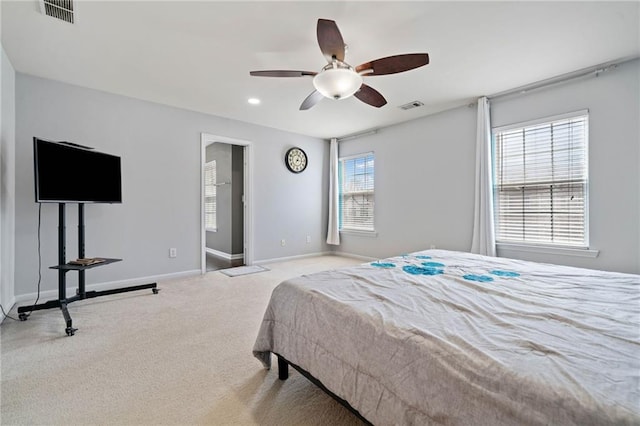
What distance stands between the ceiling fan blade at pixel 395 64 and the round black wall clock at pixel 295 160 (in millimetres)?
3237

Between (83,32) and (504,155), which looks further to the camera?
(504,155)

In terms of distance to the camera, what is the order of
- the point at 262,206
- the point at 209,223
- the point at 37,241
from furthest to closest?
1. the point at 209,223
2. the point at 262,206
3. the point at 37,241

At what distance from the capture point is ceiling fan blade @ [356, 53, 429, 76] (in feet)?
6.45

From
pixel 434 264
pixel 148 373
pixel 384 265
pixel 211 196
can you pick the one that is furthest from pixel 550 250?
pixel 211 196

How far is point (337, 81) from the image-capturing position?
2080 millimetres

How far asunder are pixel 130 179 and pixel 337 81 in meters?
3.10

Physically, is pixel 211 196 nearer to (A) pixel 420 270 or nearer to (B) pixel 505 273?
(A) pixel 420 270

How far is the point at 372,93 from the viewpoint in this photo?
8.33 feet

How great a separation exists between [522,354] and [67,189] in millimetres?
3630

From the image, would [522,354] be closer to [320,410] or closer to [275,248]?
[320,410]

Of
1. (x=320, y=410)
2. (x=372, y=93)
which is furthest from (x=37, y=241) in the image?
(x=372, y=93)

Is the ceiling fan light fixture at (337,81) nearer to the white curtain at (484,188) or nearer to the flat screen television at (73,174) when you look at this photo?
the white curtain at (484,188)

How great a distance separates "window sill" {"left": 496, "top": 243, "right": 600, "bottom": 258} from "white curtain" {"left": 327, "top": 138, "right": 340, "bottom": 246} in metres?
2.94

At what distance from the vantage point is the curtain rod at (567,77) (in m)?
2.70
